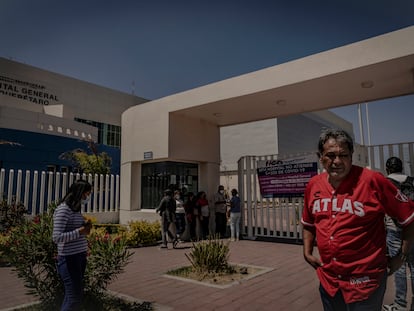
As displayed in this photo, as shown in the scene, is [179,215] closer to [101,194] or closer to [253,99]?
[101,194]

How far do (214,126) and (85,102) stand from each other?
69.6ft

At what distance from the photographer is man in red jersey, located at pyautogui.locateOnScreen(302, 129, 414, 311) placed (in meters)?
2.03

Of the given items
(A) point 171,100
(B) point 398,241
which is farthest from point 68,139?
(B) point 398,241

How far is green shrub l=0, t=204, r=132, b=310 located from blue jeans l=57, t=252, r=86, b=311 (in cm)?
59

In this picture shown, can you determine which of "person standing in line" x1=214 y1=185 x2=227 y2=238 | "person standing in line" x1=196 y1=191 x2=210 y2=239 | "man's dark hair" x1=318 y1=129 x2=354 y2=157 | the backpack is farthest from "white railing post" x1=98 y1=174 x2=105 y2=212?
"man's dark hair" x1=318 y1=129 x2=354 y2=157

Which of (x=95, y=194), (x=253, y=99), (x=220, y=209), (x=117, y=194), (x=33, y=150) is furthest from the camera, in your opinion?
(x=33, y=150)

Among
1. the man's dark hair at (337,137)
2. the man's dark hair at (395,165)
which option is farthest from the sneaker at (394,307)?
the man's dark hair at (337,137)

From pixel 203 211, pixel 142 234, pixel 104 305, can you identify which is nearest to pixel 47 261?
pixel 104 305

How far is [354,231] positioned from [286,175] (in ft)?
25.4

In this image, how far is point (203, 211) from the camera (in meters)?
10.7

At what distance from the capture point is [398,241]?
4.13m

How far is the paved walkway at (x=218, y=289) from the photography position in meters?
4.50

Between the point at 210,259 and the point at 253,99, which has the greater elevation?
the point at 253,99

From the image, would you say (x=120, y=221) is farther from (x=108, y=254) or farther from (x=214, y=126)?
(x=108, y=254)
